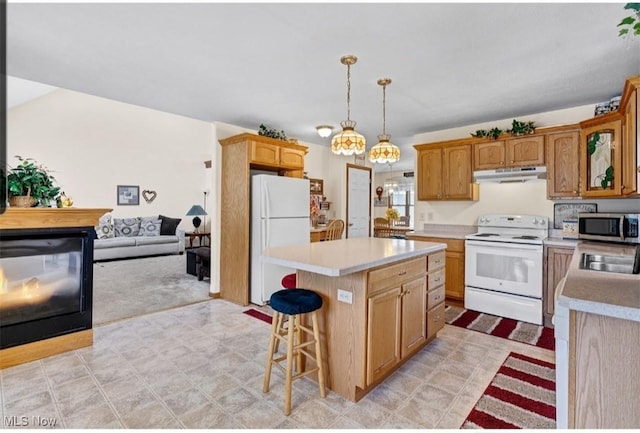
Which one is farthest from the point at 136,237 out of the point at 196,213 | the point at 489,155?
the point at 489,155

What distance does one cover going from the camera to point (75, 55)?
2490mm

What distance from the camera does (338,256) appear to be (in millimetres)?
2094

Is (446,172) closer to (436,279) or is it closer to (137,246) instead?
(436,279)

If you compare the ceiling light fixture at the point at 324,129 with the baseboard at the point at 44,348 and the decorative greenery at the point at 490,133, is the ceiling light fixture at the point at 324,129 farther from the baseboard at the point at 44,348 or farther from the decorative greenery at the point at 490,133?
the baseboard at the point at 44,348

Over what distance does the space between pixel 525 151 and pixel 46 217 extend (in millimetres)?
4882

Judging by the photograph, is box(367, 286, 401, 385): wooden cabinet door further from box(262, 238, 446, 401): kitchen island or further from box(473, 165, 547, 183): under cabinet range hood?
box(473, 165, 547, 183): under cabinet range hood

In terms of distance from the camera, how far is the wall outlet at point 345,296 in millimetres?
2000

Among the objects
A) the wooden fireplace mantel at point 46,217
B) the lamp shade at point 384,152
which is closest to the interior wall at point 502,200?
the lamp shade at point 384,152

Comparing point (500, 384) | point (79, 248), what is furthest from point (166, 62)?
point (500, 384)

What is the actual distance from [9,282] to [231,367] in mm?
1868

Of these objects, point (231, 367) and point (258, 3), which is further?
point (231, 367)

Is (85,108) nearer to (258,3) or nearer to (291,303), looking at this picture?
(258,3)

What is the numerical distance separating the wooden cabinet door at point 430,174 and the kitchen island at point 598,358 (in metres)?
3.40

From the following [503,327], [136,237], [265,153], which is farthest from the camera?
[136,237]
